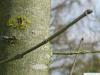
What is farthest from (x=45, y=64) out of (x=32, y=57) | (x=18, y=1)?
(x=18, y=1)

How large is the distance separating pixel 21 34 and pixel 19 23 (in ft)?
0.08

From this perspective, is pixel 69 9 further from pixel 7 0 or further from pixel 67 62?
pixel 7 0

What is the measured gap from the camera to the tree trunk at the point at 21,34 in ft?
3.03

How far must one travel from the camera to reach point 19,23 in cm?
94

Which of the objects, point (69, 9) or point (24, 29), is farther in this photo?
point (69, 9)

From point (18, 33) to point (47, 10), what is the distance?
A: 9 cm

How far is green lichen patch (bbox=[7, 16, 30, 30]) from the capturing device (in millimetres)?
929

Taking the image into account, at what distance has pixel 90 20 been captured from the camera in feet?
24.2

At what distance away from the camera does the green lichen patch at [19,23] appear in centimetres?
93

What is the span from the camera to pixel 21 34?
931 millimetres

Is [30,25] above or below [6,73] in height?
above

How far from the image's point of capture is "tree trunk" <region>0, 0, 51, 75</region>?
0.92m

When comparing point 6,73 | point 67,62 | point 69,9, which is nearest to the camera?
point 6,73

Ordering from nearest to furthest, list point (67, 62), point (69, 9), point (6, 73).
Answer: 1. point (6, 73)
2. point (67, 62)
3. point (69, 9)
